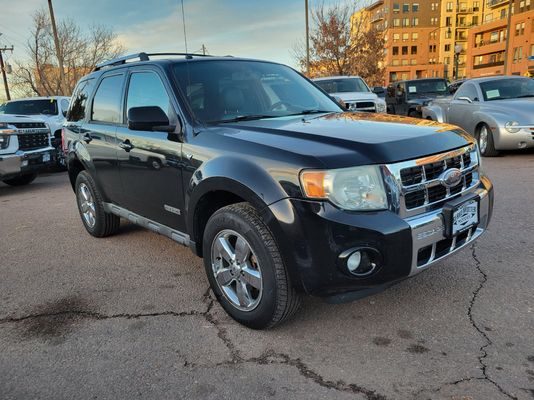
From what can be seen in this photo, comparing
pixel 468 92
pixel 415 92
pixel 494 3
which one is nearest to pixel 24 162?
pixel 468 92

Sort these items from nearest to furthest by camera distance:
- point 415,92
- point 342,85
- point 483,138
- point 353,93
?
1. point 483,138
2. point 353,93
3. point 342,85
4. point 415,92

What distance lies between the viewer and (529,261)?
3.84 metres

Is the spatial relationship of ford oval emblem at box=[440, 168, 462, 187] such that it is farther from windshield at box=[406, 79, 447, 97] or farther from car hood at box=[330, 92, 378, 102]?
windshield at box=[406, 79, 447, 97]

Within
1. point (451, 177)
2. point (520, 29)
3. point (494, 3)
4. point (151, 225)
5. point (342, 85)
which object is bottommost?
point (151, 225)

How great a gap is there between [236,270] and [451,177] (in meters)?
1.48

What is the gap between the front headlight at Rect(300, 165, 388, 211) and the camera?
247 centimetres

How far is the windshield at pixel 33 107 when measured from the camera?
11.8 meters

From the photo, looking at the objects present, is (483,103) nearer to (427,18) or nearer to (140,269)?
(140,269)

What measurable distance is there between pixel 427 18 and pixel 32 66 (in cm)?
7242

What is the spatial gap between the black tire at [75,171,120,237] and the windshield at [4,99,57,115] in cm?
763

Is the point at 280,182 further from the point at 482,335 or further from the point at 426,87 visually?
the point at 426,87

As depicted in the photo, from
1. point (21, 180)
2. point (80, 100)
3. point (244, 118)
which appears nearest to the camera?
point (244, 118)

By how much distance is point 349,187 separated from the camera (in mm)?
2490

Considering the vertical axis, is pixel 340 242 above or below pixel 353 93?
below
